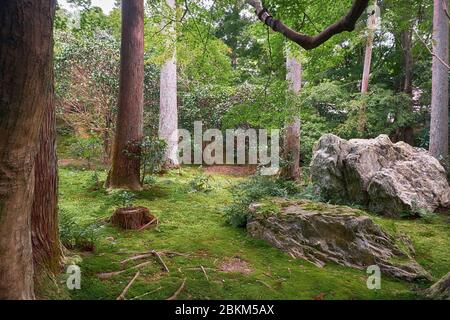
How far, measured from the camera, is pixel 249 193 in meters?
5.53

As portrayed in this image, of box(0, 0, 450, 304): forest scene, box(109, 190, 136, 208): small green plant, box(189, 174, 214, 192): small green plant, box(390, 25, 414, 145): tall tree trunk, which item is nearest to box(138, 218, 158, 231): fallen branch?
box(0, 0, 450, 304): forest scene

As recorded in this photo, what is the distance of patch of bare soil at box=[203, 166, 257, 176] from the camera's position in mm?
12023

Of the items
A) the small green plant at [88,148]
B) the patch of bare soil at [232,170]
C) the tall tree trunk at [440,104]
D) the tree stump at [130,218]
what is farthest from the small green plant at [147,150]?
the tall tree trunk at [440,104]

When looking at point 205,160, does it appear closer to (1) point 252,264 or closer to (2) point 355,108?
(2) point 355,108

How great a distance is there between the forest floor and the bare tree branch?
2237 millimetres

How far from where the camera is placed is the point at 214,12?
6258 millimetres

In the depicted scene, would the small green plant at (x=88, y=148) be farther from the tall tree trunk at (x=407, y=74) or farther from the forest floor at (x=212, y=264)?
the tall tree trunk at (x=407, y=74)

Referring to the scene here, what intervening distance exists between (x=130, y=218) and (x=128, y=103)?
2.97m

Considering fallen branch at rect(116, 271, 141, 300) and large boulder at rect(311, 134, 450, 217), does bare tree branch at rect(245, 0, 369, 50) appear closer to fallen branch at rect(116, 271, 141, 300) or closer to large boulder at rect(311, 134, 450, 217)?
fallen branch at rect(116, 271, 141, 300)

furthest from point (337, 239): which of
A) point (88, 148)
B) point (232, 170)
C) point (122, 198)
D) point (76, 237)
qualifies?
point (232, 170)

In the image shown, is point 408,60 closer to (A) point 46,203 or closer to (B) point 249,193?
(B) point 249,193
